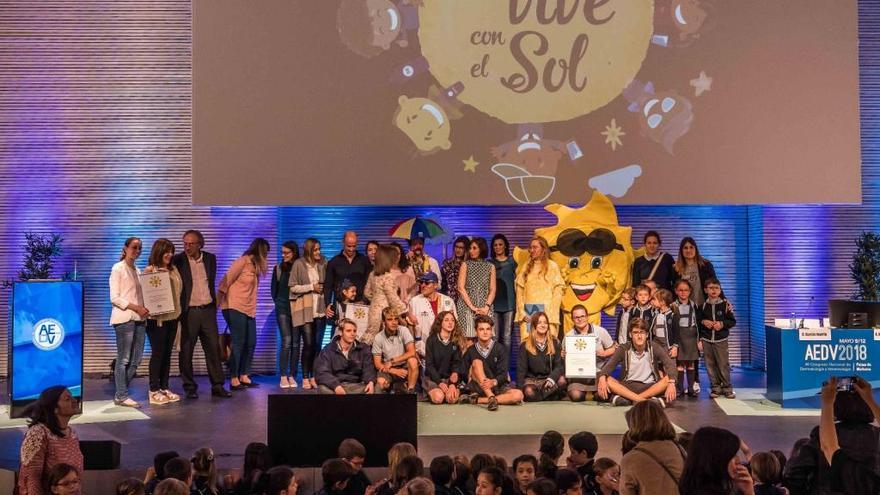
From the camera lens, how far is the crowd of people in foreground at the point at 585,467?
315 centimetres

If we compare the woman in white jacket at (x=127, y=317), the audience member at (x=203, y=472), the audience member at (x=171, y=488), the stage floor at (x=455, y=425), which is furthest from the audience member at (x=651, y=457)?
the woman in white jacket at (x=127, y=317)

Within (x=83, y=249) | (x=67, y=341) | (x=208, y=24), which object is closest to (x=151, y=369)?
(x=67, y=341)

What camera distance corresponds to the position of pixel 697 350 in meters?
8.23

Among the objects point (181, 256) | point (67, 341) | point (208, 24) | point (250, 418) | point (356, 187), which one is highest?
point (208, 24)

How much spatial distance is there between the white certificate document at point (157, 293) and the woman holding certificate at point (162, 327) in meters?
0.03

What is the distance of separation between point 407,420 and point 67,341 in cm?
332

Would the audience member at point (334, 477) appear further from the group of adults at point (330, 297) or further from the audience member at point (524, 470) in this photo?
the group of adults at point (330, 297)

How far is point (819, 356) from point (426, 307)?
324 centimetres

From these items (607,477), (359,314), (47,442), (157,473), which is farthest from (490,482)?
(359,314)

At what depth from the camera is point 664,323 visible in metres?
8.16

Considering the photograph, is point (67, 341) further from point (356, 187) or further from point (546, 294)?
point (546, 294)

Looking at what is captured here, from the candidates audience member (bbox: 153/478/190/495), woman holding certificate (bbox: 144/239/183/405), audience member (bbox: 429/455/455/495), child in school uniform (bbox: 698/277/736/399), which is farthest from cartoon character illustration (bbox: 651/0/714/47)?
audience member (bbox: 153/478/190/495)

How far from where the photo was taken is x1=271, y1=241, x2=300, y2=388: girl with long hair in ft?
28.6

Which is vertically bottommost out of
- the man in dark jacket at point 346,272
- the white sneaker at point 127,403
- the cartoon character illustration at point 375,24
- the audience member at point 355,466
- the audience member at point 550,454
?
the white sneaker at point 127,403
